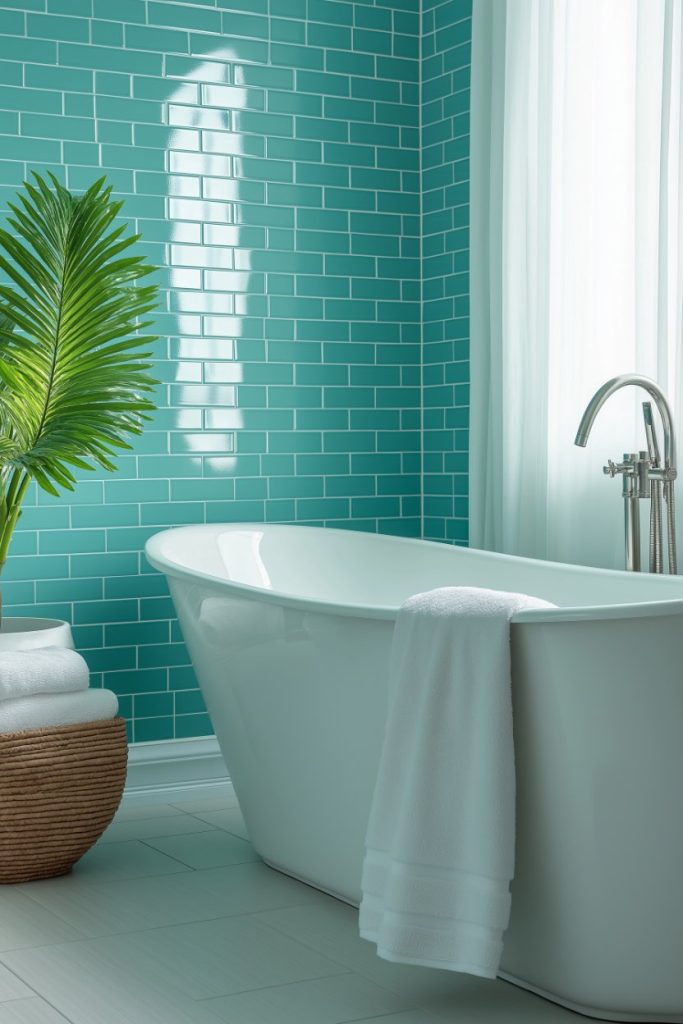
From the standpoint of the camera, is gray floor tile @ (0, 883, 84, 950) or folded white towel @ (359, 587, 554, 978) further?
gray floor tile @ (0, 883, 84, 950)

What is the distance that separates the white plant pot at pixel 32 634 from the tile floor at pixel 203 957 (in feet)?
1.87

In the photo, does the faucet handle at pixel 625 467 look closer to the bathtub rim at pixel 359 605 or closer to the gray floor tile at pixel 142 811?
the bathtub rim at pixel 359 605

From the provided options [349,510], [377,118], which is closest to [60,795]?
[349,510]

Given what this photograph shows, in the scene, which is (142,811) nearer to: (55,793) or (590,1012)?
(55,793)

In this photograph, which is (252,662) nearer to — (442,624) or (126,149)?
(442,624)

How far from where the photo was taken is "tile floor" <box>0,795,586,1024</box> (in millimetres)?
2488

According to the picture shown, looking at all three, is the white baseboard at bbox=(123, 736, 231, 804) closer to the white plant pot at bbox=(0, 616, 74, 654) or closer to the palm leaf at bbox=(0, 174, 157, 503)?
→ the white plant pot at bbox=(0, 616, 74, 654)

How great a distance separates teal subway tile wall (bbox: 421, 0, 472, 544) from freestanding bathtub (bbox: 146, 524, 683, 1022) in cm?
72


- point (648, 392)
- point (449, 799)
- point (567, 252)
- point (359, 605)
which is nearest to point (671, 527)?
point (648, 392)

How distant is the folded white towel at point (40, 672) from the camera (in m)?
3.20

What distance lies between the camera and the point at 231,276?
4.31 m

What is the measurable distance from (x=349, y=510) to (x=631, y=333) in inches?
50.1

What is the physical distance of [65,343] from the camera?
350 cm

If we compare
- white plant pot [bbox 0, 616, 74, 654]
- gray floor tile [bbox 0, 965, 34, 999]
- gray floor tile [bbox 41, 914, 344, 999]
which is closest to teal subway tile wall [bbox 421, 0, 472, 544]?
white plant pot [bbox 0, 616, 74, 654]
